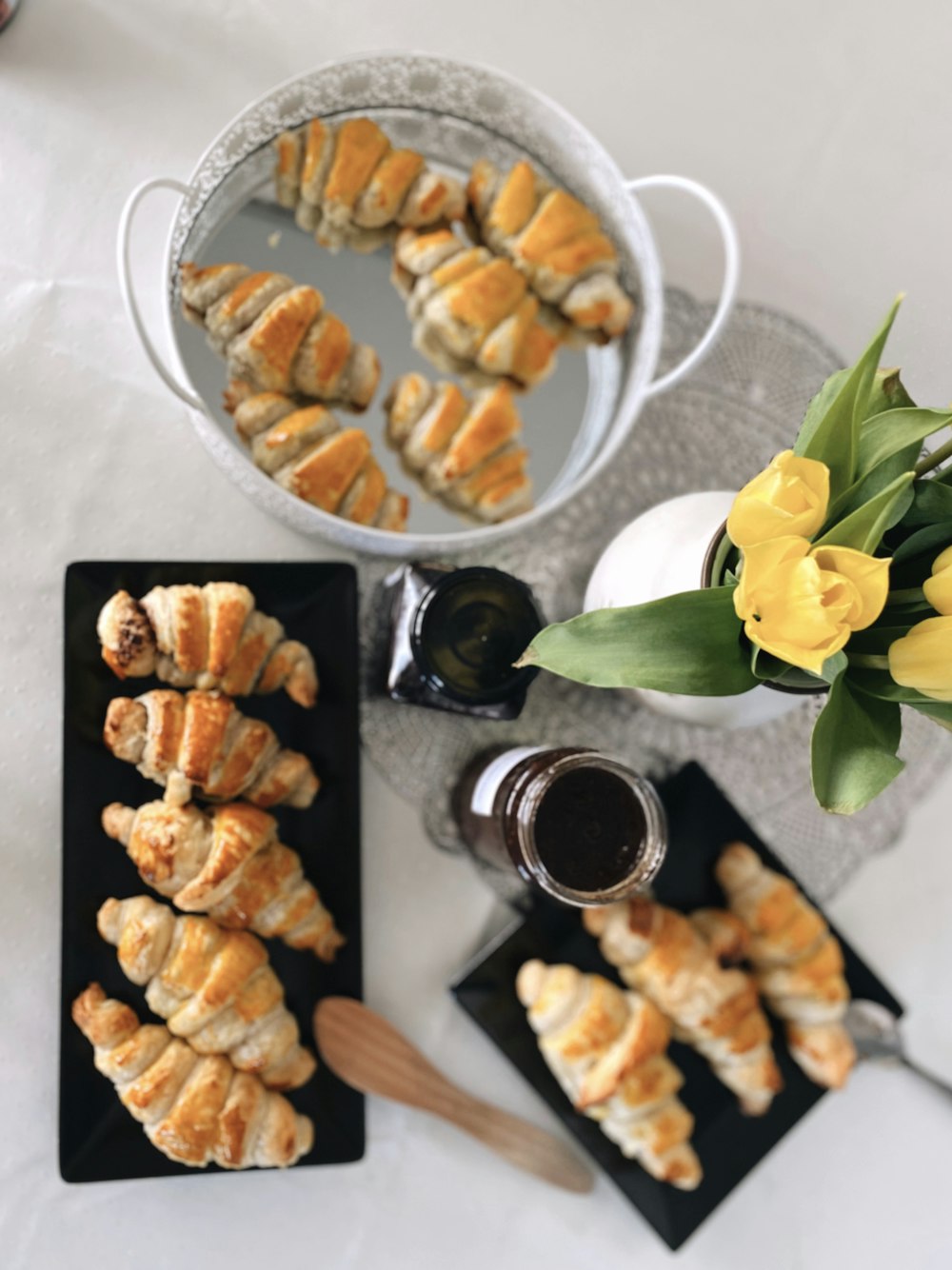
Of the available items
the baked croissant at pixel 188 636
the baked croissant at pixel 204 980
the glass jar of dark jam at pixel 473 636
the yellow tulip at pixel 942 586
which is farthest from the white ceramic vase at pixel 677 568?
the baked croissant at pixel 204 980

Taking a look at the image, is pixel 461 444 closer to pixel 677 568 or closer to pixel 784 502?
pixel 677 568

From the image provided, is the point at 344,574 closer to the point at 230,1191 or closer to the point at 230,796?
the point at 230,796

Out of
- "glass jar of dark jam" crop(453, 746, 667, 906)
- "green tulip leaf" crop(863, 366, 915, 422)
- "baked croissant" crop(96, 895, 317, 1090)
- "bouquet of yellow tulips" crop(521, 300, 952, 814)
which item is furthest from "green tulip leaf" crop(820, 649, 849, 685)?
"baked croissant" crop(96, 895, 317, 1090)

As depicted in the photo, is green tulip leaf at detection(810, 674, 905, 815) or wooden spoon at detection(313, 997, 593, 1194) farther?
wooden spoon at detection(313, 997, 593, 1194)

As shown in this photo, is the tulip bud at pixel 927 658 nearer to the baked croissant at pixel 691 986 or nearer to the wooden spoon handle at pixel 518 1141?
the baked croissant at pixel 691 986

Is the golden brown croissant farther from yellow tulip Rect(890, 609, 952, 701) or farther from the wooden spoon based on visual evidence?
yellow tulip Rect(890, 609, 952, 701)

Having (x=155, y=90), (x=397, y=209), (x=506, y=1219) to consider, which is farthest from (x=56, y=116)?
(x=506, y=1219)
